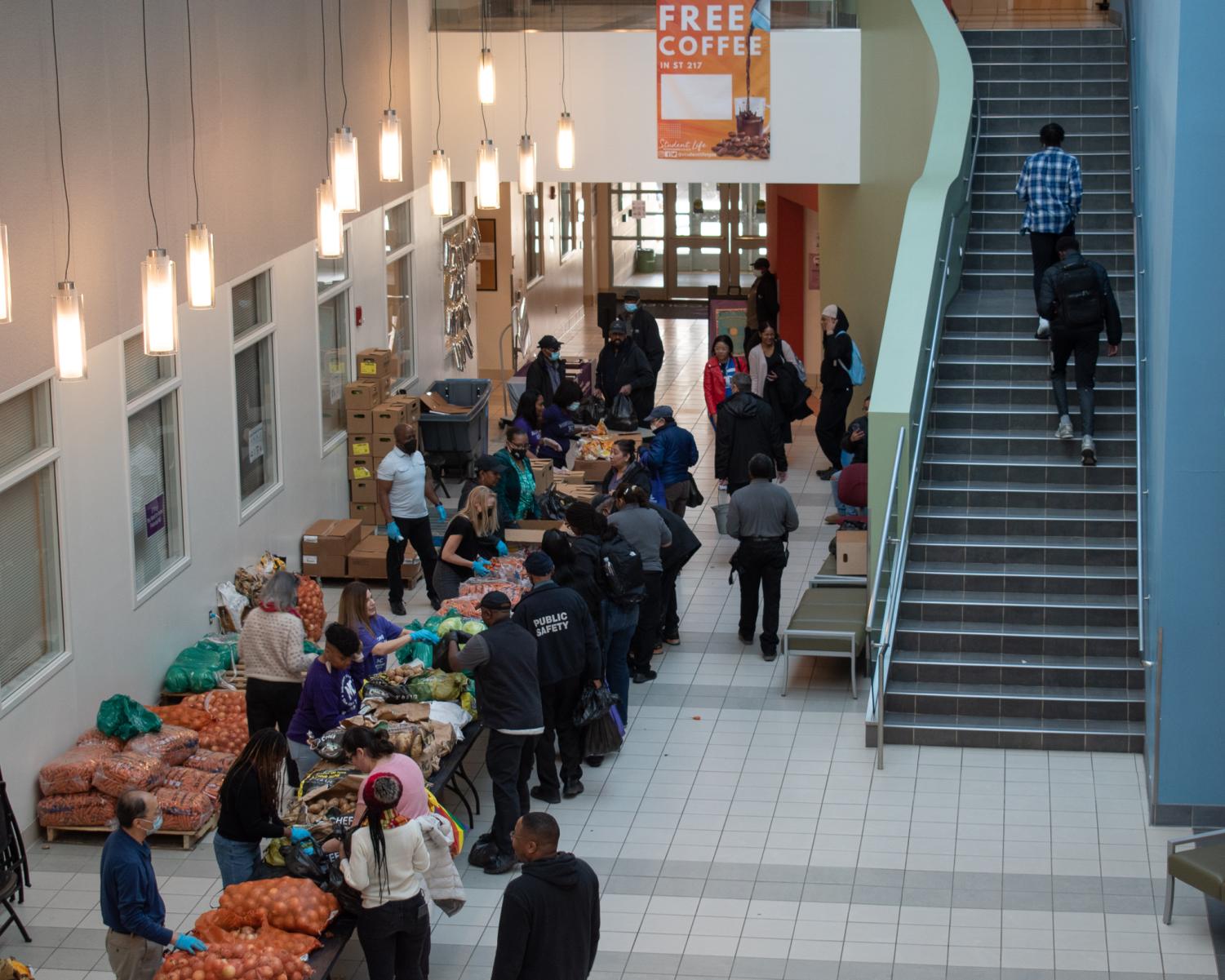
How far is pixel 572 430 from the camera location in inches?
682

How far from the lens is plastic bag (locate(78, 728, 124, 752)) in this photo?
33.0ft

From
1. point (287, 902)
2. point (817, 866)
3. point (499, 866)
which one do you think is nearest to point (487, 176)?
point (499, 866)

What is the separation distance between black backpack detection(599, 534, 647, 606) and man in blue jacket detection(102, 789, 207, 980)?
388 centimetres

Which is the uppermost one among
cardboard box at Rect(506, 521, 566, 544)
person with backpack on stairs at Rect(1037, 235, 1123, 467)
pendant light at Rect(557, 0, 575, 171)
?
pendant light at Rect(557, 0, 575, 171)

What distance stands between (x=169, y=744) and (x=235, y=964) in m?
3.18

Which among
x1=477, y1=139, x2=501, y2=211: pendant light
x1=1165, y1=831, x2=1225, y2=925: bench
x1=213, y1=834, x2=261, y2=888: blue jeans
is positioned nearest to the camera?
x1=213, y1=834, x2=261, y2=888: blue jeans

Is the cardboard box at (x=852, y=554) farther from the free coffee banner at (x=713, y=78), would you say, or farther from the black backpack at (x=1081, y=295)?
the free coffee banner at (x=713, y=78)

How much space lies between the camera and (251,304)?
13.5 metres

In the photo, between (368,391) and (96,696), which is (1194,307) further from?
(368,391)

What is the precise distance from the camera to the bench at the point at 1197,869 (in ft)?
26.7

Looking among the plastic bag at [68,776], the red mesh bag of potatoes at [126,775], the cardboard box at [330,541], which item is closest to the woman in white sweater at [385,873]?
the red mesh bag of potatoes at [126,775]

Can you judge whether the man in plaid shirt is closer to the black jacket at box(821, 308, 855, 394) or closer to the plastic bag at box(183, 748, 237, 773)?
the black jacket at box(821, 308, 855, 394)

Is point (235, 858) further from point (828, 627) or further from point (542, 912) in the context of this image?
point (828, 627)

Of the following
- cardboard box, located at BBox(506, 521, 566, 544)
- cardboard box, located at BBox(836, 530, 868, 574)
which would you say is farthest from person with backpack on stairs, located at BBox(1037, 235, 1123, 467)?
cardboard box, located at BBox(506, 521, 566, 544)
